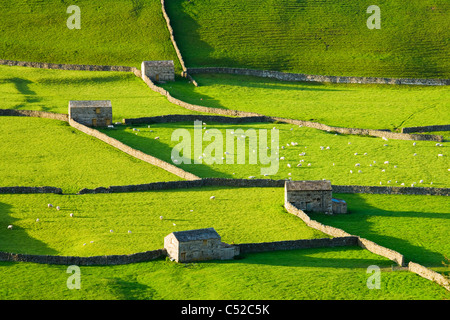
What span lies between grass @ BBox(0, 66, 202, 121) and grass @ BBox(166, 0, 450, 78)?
31.7ft

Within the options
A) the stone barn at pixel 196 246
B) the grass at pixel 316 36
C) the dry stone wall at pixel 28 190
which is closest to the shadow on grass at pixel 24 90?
the grass at pixel 316 36

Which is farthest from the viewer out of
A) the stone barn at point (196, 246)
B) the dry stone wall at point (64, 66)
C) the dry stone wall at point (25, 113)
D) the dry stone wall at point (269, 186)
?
the dry stone wall at point (64, 66)

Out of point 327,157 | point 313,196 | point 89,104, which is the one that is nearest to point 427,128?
point 327,157

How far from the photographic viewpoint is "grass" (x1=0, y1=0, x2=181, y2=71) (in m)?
97.2

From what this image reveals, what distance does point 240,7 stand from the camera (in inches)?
4254

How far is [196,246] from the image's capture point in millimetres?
46938

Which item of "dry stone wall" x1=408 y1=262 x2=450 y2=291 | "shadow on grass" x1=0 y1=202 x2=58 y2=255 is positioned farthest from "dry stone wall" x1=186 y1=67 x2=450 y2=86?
"dry stone wall" x1=408 y1=262 x2=450 y2=291

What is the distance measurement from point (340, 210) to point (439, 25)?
56.1m

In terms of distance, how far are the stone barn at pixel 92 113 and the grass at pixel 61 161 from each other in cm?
139

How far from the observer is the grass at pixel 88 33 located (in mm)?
97250

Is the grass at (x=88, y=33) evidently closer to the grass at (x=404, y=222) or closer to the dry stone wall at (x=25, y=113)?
the dry stone wall at (x=25, y=113)

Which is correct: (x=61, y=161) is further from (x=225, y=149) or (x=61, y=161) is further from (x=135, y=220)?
(x=135, y=220)

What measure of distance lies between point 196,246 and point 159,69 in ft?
152

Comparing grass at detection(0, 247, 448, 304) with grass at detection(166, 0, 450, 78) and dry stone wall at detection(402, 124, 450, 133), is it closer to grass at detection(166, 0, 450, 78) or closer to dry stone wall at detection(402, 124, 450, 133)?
dry stone wall at detection(402, 124, 450, 133)
